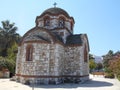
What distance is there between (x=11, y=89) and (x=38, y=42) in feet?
20.5

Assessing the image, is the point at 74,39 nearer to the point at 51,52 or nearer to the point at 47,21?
the point at 47,21

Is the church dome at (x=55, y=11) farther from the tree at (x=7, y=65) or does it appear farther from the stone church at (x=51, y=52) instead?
the tree at (x=7, y=65)

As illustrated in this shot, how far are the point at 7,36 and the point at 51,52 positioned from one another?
1085 inches

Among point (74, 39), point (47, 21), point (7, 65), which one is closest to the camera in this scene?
point (74, 39)

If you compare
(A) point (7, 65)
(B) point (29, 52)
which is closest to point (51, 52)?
(B) point (29, 52)

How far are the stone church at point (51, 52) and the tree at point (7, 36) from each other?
20.9 metres

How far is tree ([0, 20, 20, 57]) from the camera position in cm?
4441

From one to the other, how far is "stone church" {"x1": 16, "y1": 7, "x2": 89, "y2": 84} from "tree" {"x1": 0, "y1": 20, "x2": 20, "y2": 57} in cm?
2092

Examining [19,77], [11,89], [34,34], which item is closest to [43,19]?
[34,34]

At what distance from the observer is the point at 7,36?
148 ft

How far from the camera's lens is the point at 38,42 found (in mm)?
20016

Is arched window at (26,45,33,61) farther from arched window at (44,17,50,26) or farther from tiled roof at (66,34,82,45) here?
arched window at (44,17,50,26)

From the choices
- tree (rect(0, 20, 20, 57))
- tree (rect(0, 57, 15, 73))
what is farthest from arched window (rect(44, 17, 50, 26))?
tree (rect(0, 20, 20, 57))

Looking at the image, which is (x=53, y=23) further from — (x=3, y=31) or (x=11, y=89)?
(x=3, y=31)
